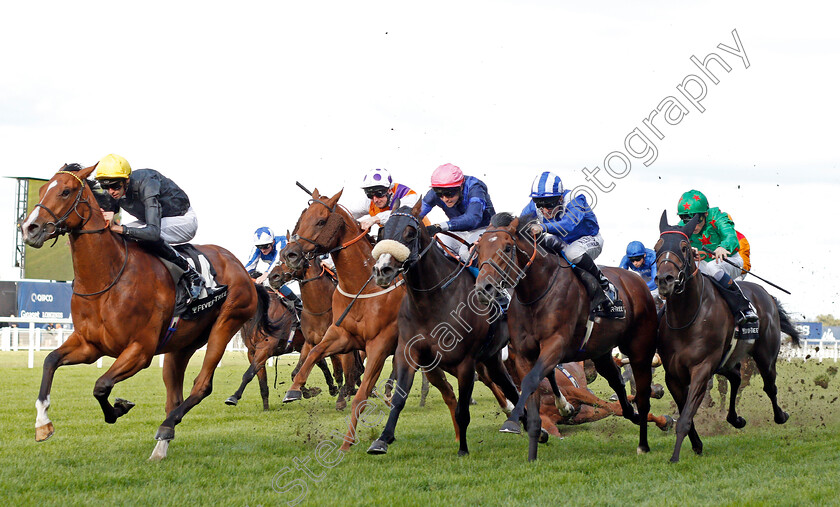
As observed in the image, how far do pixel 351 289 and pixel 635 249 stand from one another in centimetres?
570

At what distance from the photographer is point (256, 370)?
37.0ft

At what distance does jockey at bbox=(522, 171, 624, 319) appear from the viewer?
272 inches

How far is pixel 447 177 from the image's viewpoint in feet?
23.5

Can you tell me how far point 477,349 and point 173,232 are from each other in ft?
9.06

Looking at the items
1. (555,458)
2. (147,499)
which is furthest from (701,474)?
(147,499)

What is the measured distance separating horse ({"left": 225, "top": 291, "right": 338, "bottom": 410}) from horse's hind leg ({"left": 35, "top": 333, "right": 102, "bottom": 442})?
4.82 metres

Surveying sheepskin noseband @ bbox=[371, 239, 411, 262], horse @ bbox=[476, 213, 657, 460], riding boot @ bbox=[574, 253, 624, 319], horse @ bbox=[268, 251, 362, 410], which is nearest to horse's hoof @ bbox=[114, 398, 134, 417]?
sheepskin noseband @ bbox=[371, 239, 411, 262]

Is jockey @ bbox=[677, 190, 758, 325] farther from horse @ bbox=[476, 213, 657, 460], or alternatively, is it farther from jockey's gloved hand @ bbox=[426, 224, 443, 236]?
jockey's gloved hand @ bbox=[426, 224, 443, 236]

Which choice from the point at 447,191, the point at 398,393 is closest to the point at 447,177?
the point at 447,191

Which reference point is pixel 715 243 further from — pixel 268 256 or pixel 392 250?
pixel 268 256

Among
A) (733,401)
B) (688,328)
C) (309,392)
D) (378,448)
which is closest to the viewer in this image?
(378,448)

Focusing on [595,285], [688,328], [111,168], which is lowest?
[688,328]

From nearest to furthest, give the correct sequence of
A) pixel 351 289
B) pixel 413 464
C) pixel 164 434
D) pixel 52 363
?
pixel 52 363 → pixel 413 464 → pixel 164 434 → pixel 351 289

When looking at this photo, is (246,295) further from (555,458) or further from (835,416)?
(835,416)
